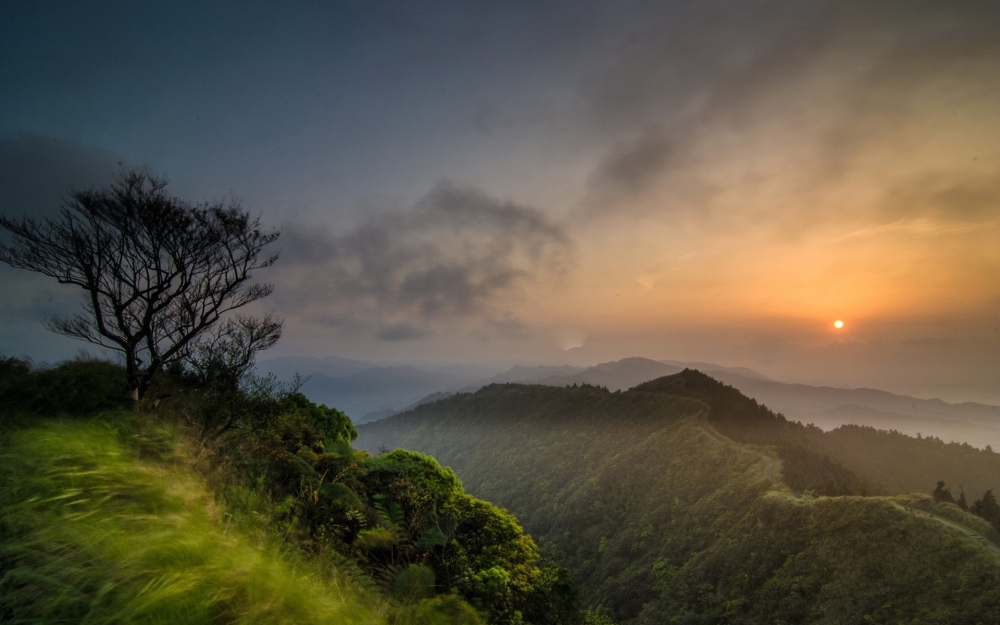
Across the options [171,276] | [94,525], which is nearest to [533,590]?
[94,525]

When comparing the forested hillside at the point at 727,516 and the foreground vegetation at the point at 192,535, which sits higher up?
the foreground vegetation at the point at 192,535

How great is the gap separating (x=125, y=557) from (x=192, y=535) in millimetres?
428

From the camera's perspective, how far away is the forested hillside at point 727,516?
25.8 meters

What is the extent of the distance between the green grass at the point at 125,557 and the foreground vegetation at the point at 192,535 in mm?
11

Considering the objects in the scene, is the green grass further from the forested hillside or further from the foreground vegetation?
the forested hillside

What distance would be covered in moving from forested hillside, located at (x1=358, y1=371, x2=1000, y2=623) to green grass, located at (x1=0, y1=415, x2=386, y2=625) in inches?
1373

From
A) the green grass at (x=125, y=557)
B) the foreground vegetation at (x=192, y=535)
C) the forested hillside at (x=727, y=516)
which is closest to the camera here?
the green grass at (x=125, y=557)

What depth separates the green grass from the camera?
2.29 m

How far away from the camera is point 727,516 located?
138 feet

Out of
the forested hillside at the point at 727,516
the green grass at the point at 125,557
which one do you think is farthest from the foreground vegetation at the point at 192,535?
the forested hillside at the point at 727,516

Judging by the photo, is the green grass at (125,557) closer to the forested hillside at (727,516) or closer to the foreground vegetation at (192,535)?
the foreground vegetation at (192,535)

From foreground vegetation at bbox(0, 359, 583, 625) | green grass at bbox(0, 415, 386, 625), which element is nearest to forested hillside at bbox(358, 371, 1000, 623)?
foreground vegetation at bbox(0, 359, 583, 625)

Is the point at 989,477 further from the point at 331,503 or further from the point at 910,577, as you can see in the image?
the point at 331,503

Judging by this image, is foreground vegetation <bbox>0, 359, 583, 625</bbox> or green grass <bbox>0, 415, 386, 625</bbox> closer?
green grass <bbox>0, 415, 386, 625</bbox>
